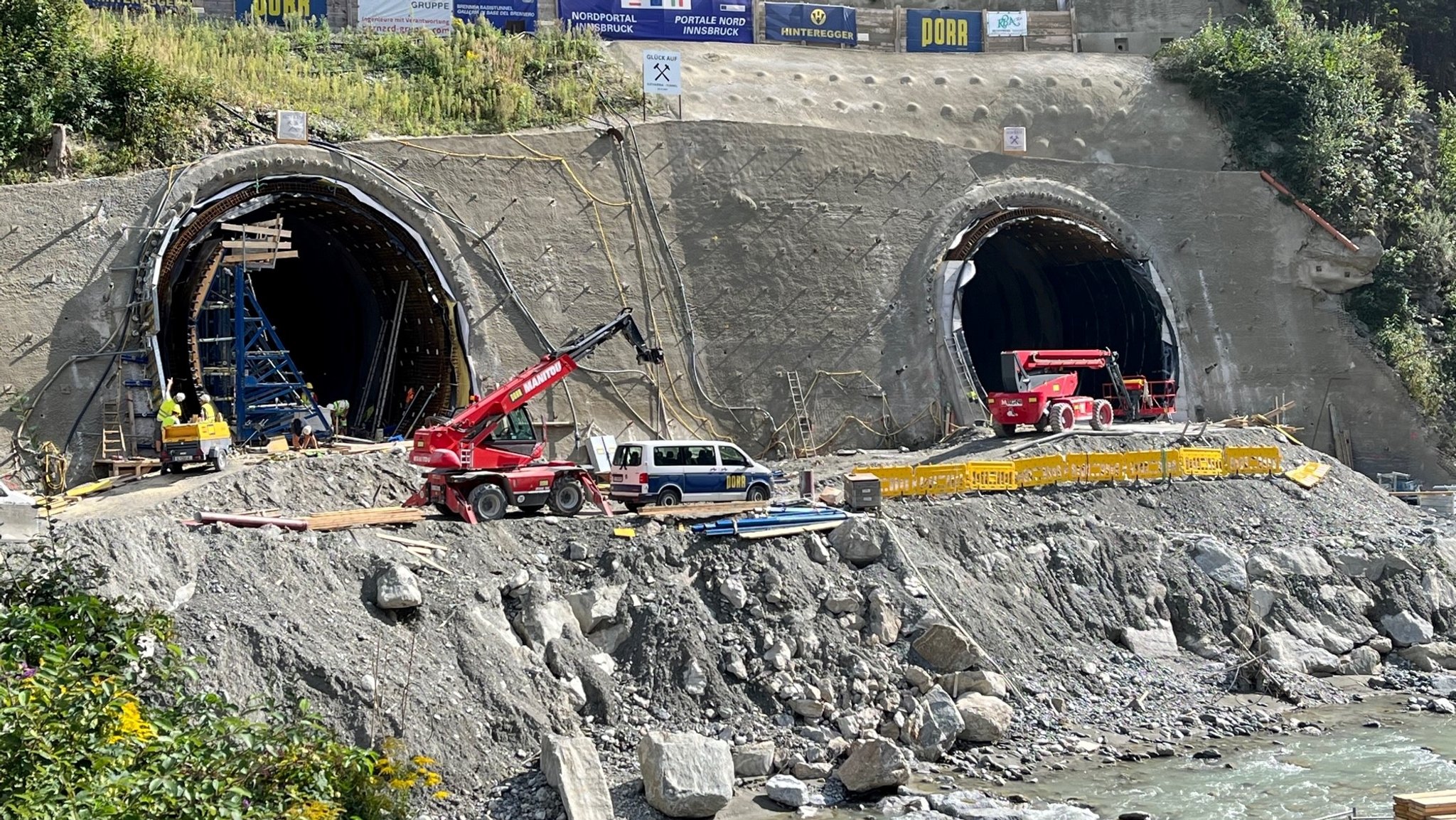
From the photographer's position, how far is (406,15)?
35625 millimetres

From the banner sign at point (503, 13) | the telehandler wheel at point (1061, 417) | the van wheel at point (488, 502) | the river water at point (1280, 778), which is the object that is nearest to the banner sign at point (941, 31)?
the banner sign at point (503, 13)

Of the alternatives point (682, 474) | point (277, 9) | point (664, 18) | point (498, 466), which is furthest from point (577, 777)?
point (664, 18)

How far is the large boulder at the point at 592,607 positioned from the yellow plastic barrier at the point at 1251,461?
15.1m

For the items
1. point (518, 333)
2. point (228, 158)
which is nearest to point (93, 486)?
point (228, 158)

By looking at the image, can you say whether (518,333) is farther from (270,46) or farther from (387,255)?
(270,46)

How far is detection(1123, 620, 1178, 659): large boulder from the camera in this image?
2353 centimetres

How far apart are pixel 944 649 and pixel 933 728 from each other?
1747mm

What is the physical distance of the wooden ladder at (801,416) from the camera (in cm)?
3206

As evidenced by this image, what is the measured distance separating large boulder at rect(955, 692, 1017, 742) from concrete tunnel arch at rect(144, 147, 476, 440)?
43.4ft

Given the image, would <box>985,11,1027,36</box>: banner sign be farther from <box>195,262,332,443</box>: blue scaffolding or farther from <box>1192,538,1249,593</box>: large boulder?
<box>195,262,332,443</box>: blue scaffolding

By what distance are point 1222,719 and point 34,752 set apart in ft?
53.3

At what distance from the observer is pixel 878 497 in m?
24.1

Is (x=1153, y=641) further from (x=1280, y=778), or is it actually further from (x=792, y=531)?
(x=792, y=531)

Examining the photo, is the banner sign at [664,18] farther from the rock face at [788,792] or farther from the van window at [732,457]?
the rock face at [788,792]
